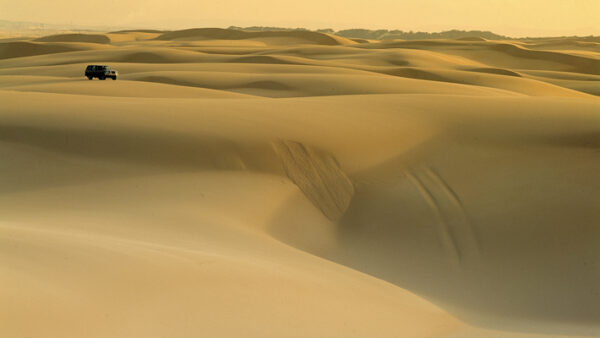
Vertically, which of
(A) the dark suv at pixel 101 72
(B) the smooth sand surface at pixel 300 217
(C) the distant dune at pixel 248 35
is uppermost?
(C) the distant dune at pixel 248 35

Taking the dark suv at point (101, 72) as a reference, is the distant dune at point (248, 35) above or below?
above

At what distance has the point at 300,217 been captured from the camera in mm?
9391

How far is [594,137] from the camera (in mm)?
12141

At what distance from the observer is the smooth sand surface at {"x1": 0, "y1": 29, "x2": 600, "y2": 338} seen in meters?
4.82

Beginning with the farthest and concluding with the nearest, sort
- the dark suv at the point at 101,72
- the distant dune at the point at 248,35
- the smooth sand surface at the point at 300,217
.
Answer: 1. the distant dune at the point at 248,35
2. the dark suv at the point at 101,72
3. the smooth sand surface at the point at 300,217

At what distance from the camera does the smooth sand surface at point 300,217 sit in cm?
482

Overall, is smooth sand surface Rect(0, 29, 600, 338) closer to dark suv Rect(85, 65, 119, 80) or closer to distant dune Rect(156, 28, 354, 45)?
dark suv Rect(85, 65, 119, 80)

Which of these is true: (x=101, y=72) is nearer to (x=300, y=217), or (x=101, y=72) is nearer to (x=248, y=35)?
(x=300, y=217)

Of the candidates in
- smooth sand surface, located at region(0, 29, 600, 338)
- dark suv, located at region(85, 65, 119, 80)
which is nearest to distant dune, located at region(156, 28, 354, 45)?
dark suv, located at region(85, 65, 119, 80)

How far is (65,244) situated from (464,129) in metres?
8.86

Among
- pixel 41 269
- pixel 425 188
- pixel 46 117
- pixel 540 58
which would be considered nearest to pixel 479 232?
pixel 425 188

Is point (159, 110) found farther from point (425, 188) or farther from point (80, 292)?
point (80, 292)

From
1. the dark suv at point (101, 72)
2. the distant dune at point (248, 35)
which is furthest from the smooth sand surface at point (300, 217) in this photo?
the distant dune at point (248, 35)

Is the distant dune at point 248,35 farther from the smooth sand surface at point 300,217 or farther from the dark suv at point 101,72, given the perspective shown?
the smooth sand surface at point 300,217
